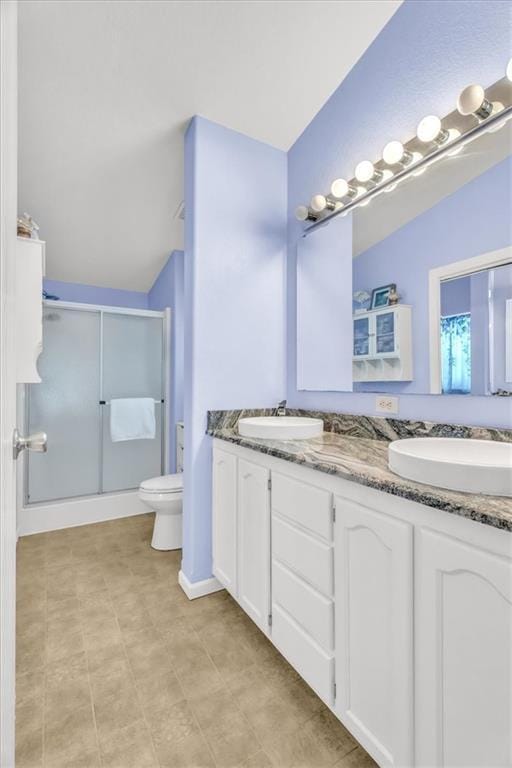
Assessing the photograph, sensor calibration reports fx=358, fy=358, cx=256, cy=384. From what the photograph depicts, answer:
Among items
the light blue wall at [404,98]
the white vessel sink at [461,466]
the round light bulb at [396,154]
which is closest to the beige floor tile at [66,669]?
the white vessel sink at [461,466]

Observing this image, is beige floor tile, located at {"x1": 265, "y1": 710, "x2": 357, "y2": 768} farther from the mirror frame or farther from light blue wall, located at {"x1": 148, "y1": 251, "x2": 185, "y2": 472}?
light blue wall, located at {"x1": 148, "y1": 251, "x2": 185, "y2": 472}

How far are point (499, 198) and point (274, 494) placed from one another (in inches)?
49.8

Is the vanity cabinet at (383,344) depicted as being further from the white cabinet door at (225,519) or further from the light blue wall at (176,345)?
the light blue wall at (176,345)

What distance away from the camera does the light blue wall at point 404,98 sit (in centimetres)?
123

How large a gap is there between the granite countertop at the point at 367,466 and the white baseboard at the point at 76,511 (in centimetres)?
153

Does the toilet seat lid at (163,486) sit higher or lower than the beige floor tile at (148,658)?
higher

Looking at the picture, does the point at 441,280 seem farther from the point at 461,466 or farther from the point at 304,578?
the point at 304,578

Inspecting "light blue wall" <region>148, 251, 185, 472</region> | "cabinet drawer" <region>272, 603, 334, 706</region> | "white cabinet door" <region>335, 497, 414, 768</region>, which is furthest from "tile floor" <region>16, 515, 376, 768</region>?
"light blue wall" <region>148, 251, 185, 472</region>

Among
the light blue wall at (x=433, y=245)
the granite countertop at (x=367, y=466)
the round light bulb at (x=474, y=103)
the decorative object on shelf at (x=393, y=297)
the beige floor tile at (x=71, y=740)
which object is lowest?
the beige floor tile at (x=71, y=740)

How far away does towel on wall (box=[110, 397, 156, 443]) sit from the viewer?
2.95m

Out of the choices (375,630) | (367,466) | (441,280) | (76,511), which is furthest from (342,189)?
(76,511)

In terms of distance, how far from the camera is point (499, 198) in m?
1.18

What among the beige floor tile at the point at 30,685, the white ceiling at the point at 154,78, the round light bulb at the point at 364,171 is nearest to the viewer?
the beige floor tile at the point at 30,685

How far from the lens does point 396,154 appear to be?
4.72ft
